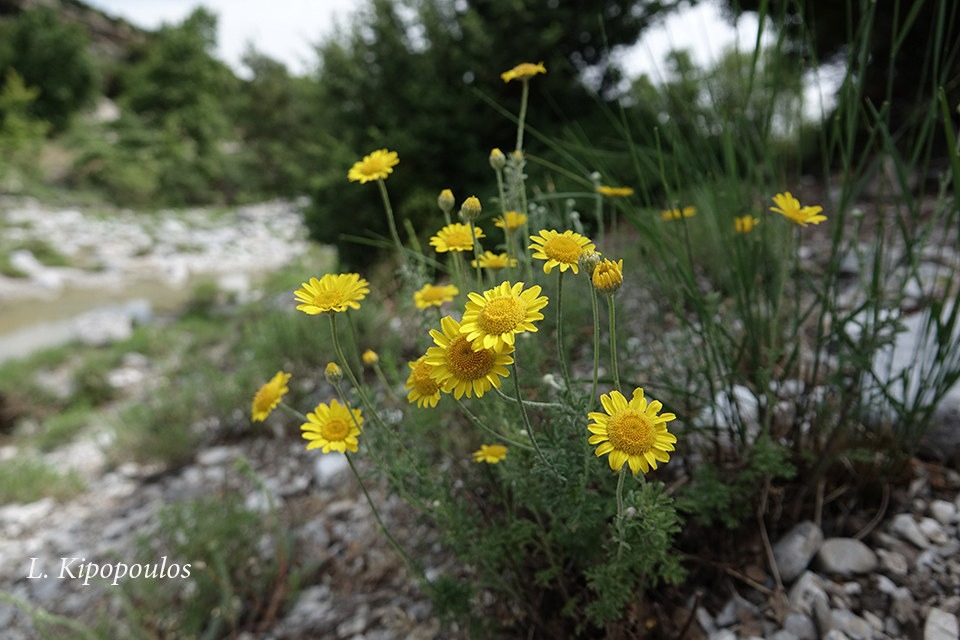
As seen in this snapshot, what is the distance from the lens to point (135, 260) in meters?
8.37

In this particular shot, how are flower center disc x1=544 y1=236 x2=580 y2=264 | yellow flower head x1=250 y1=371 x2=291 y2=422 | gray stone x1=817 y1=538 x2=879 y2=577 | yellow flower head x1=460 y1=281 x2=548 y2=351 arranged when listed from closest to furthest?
yellow flower head x1=460 y1=281 x2=548 y2=351, flower center disc x1=544 y1=236 x2=580 y2=264, yellow flower head x1=250 y1=371 x2=291 y2=422, gray stone x1=817 y1=538 x2=879 y2=577

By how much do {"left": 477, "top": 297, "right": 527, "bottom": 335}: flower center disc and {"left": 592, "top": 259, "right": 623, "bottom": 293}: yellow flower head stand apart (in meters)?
0.10

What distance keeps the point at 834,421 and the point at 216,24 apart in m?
20.3

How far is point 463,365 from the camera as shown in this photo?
715mm

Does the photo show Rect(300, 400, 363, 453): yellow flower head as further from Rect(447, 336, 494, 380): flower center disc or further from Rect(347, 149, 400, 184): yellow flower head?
Rect(347, 149, 400, 184): yellow flower head

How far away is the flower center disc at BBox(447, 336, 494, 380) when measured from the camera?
713 mm

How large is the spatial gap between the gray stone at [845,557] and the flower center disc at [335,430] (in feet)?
3.27

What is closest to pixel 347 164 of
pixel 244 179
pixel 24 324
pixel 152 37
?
pixel 24 324

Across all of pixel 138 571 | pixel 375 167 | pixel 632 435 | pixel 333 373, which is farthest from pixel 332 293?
pixel 138 571

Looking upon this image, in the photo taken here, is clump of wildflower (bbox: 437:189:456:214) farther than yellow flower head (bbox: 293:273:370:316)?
Yes

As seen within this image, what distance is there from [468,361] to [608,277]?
0.67ft

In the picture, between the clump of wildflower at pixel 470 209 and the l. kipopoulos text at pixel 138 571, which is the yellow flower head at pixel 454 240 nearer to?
the clump of wildflower at pixel 470 209

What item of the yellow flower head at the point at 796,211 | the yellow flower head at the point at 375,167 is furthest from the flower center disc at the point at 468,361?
the yellow flower head at the point at 796,211

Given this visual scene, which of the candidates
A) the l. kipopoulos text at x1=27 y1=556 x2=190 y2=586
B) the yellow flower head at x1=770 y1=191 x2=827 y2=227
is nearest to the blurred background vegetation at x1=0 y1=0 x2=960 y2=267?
the yellow flower head at x1=770 y1=191 x2=827 y2=227
